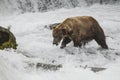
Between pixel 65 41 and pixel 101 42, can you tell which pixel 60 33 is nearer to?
pixel 65 41

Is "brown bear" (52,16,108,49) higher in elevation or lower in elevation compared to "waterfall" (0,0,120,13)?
higher

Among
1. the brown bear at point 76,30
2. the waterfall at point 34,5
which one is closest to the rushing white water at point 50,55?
the brown bear at point 76,30

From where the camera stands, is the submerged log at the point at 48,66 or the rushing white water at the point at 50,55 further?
the submerged log at the point at 48,66

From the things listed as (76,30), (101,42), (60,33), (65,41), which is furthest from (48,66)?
(101,42)

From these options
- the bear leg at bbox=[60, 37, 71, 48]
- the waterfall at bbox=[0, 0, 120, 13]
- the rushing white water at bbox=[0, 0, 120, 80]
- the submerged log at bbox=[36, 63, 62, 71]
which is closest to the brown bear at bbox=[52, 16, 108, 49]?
the bear leg at bbox=[60, 37, 71, 48]

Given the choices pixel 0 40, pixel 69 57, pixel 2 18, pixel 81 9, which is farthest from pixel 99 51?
pixel 81 9

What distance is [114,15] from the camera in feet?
45.3

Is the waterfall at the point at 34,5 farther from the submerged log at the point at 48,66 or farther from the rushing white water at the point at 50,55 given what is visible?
the submerged log at the point at 48,66

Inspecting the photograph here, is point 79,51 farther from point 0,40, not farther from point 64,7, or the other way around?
point 64,7

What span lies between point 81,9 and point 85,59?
958 cm

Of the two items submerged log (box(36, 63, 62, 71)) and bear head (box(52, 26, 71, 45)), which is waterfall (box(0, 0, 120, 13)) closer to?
bear head (box(52, 26, 71, 45))

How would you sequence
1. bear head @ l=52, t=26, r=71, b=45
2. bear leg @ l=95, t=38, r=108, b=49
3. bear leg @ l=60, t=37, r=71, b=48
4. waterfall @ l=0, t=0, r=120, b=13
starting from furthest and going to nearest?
waterfall @ l=0, t=0, r=120, b=13 < bear leg @ l=95, t=38, r=108, b=49 < bear leg @ l=60, t=37, r=71, b=48 < bear head @ l=52, t=26, r=71, b=45

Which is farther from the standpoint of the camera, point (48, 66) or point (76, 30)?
point (76, 30)

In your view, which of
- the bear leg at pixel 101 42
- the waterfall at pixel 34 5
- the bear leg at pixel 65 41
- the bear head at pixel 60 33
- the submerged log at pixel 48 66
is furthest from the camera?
the waterfall at pixel 34 5
